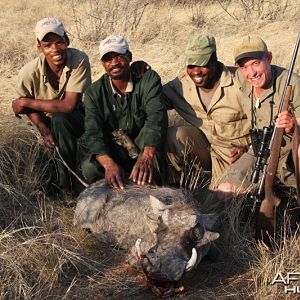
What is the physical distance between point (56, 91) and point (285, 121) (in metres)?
2.57

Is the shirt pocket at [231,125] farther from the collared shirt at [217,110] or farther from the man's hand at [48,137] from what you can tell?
the man's hand at [48,137]

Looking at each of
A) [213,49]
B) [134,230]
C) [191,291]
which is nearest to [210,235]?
[191,291]

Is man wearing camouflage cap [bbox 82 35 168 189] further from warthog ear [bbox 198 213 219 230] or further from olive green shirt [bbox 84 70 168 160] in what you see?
warthog ear [bbox 198 213 219 230]

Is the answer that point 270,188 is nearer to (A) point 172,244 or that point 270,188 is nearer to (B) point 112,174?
(A) point 172,244

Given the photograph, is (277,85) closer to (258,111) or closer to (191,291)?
(258,111)

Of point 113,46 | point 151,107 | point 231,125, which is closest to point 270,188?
point 231,125

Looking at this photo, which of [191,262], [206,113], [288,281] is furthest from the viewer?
[206,113]

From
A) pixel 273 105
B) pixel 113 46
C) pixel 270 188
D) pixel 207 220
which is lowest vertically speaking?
pixel 207 220

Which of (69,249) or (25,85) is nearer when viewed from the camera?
(69,249)

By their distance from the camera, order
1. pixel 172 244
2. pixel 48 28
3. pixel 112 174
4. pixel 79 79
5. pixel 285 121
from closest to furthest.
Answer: pixel 172 244 < pixel 285 121 < pixel 112 174 < pixel 48 28 < pixel 79 79

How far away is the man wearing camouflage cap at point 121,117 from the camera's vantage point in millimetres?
4793

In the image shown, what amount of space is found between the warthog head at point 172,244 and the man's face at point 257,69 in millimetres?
1309

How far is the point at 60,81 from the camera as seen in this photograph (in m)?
5.56

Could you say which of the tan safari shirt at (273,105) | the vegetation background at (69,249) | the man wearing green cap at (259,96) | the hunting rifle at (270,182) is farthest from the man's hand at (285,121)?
the vegetation background at (69,249)
